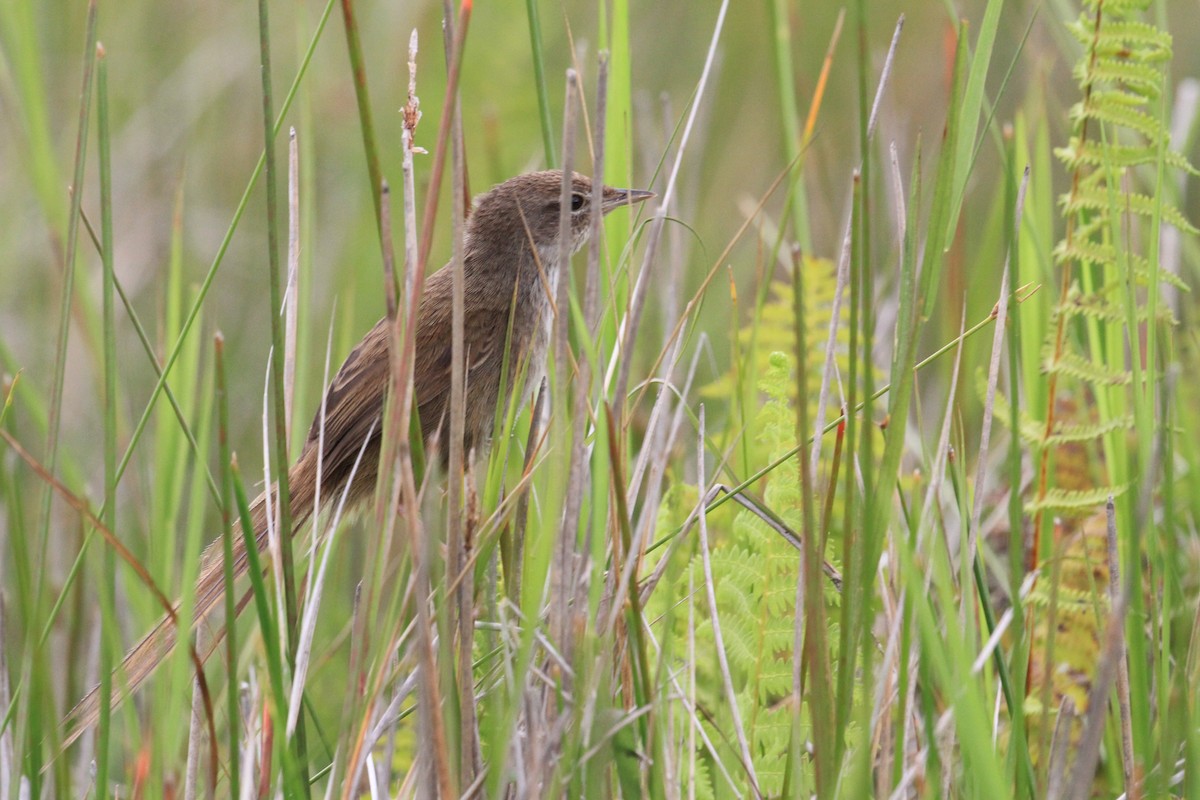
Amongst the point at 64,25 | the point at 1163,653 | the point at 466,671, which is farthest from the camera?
the point at 64,25

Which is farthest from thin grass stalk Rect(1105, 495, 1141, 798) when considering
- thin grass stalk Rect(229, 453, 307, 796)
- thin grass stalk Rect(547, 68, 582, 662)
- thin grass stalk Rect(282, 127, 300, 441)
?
thin grass stalk Rect(282, 127, 300, 441)

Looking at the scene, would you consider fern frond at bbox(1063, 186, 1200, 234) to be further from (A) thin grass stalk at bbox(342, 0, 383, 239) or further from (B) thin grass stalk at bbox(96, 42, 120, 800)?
(B) thin grass stalk at bbox(96, 42, 120, 800)

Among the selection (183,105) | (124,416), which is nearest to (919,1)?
(183,105)

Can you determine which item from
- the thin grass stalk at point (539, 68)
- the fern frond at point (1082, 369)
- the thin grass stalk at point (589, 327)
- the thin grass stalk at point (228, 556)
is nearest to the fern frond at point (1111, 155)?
the fern frond at point (1082, 369)

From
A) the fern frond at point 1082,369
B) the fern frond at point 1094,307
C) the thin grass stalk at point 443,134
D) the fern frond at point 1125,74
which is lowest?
the fern frond at point 1082,369

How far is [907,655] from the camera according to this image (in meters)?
1.74

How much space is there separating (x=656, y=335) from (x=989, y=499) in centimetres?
126

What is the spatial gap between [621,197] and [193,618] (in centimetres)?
120

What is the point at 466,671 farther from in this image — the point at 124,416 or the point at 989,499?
the point at 989,499

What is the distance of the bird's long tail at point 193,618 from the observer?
6.19 feet

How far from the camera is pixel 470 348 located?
3.06 m

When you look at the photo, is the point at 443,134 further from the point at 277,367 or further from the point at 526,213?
the point at 526,213

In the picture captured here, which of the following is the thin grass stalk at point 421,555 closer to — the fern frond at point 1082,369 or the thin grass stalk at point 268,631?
the thin grass stalk at point 268,631

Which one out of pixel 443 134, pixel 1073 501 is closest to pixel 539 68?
pixel 443 134
